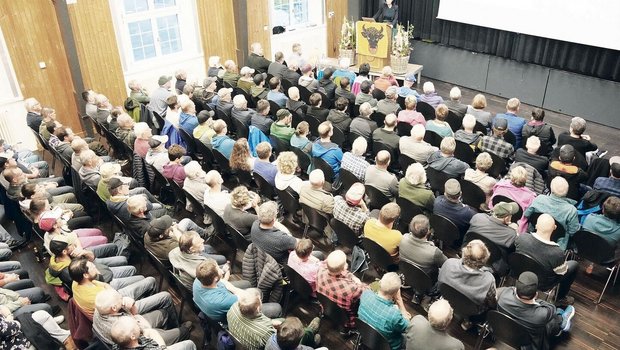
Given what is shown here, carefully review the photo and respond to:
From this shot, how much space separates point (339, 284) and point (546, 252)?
1.89 metres

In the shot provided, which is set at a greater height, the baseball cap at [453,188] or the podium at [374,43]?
the podium at [374,43]

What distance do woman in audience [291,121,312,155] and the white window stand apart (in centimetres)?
490

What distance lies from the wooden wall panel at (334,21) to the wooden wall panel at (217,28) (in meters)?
3.00

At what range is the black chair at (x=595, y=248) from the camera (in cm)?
454

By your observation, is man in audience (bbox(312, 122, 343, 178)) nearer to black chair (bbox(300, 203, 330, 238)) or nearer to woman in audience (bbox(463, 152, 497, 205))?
black chair (bbox(300, 203, 330, 238))

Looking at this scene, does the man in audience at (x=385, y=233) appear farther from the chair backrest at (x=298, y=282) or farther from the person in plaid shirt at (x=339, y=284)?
the chair backrest at (x=298, y=282)

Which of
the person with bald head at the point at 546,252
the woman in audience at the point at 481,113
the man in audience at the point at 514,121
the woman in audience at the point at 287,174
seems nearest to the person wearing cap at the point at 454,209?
the person with bald head at the point at 546,252

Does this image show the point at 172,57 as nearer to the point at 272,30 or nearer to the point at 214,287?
the point at 272,30

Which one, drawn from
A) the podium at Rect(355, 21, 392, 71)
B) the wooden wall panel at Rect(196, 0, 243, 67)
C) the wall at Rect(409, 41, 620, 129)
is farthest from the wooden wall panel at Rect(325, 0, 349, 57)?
the wooden wall panel at Rect(196, 0, 243, 67)

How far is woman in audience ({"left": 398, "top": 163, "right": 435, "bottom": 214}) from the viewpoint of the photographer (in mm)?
5129

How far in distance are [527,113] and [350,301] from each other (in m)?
7.24

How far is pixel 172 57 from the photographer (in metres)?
10.4

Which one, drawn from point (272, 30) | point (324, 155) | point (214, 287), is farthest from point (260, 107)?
point (272, 30)

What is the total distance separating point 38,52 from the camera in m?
8.32
